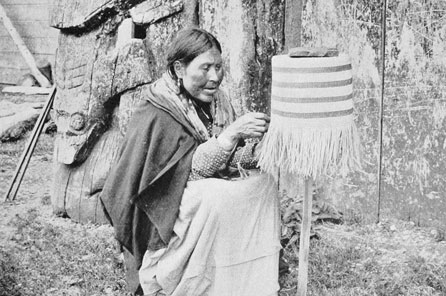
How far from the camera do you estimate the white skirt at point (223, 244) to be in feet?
11.6

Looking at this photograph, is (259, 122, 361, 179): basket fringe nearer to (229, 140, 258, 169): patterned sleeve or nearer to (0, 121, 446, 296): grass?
(229, 140, 258, 169): patterned sleeve

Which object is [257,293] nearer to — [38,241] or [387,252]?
[387,252]

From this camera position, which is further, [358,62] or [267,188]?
[358,62]

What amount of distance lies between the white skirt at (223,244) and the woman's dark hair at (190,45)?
60 cm

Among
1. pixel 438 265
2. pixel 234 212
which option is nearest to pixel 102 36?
pixel 234 212

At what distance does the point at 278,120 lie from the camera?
3312 millimetres

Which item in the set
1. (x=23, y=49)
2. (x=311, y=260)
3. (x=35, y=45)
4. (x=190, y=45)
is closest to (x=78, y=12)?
(x=190, y=45)

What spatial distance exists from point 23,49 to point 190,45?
23.6ft

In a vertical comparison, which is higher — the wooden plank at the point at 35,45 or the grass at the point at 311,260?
the wooden plank at the point at 35,45

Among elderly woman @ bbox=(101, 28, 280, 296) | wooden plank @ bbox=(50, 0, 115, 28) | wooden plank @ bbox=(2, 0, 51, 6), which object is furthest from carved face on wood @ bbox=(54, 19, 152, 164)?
wooden plank @ bbox=(2, 0, 51, 6)

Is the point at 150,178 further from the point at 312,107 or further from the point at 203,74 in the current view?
the point at 312,107

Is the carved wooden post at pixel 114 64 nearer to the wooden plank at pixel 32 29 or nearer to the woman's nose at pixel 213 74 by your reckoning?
the woman's nose at pixel 213 74

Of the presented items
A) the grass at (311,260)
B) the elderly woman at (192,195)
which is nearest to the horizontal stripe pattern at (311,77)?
the elderly woman at (192,195)

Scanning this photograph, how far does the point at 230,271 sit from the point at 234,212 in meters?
0.29
